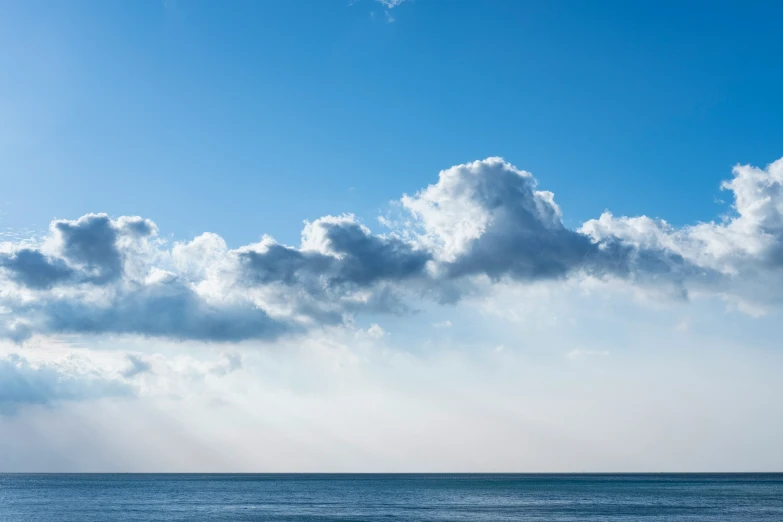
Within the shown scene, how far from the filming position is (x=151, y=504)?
158250mm

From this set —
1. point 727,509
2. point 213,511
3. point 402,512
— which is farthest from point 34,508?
point 727,509

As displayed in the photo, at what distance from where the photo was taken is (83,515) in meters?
127

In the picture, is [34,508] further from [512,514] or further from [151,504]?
[512,514]

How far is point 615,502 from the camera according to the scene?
160 m

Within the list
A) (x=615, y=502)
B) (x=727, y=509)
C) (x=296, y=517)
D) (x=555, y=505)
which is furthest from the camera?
(x=615, y=502)

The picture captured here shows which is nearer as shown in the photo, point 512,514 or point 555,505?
point 512,514

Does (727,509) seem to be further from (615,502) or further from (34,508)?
(34,508)

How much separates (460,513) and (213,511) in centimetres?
4386

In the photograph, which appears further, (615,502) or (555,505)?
(615,502)

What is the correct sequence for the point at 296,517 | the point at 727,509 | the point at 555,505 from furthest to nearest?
the point at 555,505 → the point at 727,509 → the point at 296,517

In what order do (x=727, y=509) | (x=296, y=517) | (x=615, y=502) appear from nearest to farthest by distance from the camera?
1. (x=296, y=517)
2. (x=727, y=509)
3. (x=615, y=502)

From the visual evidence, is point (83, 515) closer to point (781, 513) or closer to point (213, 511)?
point (213, 511)

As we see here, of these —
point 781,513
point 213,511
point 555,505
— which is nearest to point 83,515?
point 213,511

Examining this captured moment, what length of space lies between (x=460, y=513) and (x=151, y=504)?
67.4 m
